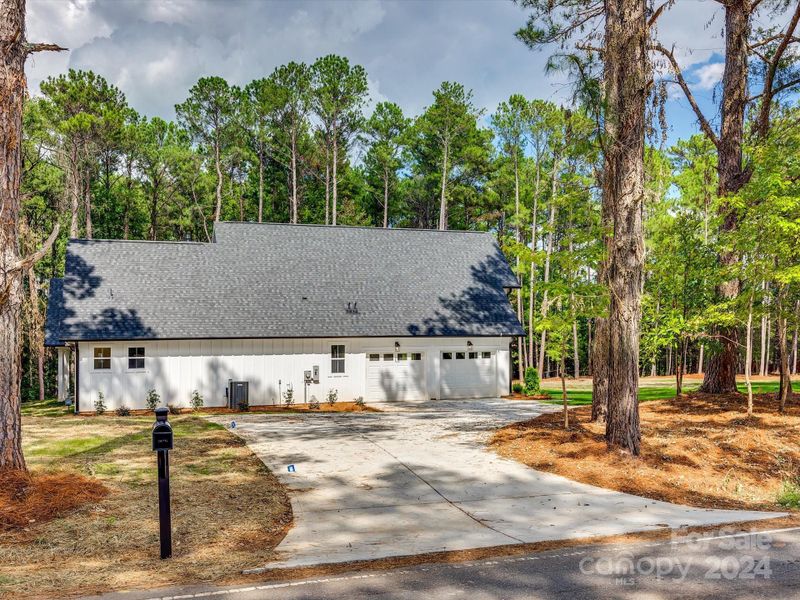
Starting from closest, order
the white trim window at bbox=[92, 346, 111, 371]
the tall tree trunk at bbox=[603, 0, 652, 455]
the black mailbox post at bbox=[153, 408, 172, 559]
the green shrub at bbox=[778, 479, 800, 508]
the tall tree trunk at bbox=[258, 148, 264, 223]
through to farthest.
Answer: the black mailbox post at bbox=[153, 408, 172, 559], the green shrub at bbox=[778, 479, 800, 508], the tall tree trunk at bbox=[603, 0, 652, 455], the white trim window at bbox=[92, 346, 111, 371], the tall tree trunk at bbox=[258, 148, 264, 223]

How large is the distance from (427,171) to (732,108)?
88.4 ft

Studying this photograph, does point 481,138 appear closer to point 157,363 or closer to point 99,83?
point 99,83

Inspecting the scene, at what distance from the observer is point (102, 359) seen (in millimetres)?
19453

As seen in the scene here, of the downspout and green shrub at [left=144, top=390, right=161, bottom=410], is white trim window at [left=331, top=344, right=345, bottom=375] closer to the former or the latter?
green shrub at [left=144, top=390, right=161, bottom=410]

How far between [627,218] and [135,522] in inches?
331

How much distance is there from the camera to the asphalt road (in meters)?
4.93

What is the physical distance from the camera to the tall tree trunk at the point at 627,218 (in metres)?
10.0

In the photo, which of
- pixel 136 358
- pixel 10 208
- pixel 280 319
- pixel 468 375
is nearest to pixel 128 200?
pixel 136 358

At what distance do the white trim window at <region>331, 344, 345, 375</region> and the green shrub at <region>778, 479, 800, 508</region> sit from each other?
14.9 m

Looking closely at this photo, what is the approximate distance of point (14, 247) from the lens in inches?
305

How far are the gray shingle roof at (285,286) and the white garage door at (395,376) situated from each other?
3.29 feet

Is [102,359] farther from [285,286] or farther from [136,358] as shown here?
[285,286]

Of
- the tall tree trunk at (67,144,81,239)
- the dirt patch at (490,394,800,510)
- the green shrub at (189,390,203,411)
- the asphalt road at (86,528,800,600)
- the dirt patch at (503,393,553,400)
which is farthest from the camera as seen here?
the tall tree trunk at (67,144,81,239)

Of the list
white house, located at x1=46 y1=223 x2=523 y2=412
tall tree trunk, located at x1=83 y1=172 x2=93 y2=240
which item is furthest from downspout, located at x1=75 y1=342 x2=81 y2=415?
tall tree trunk, located at x1=83 y1=172 x2=93 y2=240
